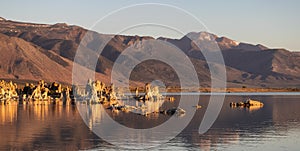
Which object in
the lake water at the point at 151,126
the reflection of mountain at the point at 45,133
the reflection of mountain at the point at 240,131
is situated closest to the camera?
the reflection of mountain at the point at 45,133

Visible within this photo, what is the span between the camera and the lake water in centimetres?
5356

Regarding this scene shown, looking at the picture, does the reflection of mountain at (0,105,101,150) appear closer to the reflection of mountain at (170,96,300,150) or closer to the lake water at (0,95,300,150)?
the lake water at (0,95,300,150)

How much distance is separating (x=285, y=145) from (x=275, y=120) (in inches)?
1209

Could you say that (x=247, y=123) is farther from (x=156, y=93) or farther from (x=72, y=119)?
(x=156, y=93)

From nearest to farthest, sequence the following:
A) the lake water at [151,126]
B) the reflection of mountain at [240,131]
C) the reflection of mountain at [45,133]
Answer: the reflection of mountain at [45,133]
the lake water at [151,126]
the reflection of mountain at [240,131]

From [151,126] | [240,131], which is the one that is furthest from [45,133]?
[240,131]

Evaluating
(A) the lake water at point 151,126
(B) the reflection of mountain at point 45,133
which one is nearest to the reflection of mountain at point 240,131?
(A) the lake water at point 151,126

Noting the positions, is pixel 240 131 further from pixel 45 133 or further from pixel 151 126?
pixel 45 133

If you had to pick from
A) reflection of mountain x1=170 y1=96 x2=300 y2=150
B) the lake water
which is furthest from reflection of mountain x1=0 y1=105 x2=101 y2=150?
reflection of mountain x1=170 y1=96 x2=300 y2=150

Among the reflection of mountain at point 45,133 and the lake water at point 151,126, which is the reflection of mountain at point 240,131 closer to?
the lake water at point 151,126

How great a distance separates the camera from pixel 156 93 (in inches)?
5856

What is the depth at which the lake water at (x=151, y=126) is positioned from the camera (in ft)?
176

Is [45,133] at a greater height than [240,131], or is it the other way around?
[45,133]

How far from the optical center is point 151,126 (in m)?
72.2
